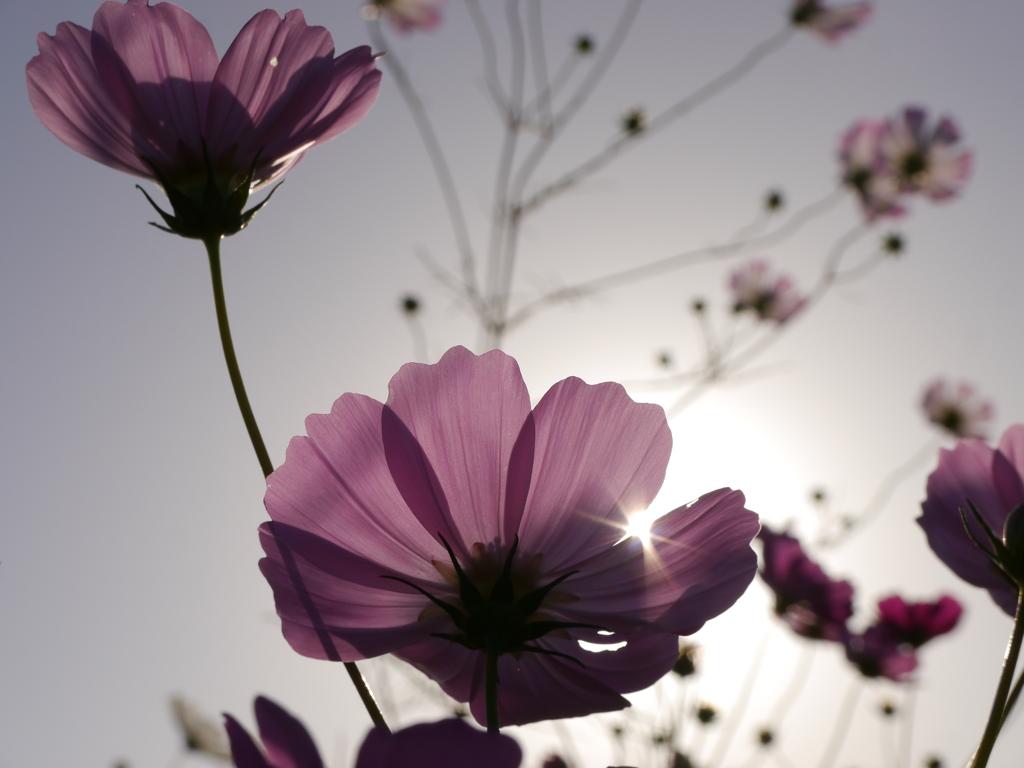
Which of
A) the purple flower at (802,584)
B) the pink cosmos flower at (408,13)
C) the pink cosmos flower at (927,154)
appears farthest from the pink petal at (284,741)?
the pink cosmos flower at (927,154)

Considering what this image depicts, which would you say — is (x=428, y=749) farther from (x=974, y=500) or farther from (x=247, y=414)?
(x=974, y=500)

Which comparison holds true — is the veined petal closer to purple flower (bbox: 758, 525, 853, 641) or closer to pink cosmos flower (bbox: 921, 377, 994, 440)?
purple flower (bbox: 758, 525, 853, 641)

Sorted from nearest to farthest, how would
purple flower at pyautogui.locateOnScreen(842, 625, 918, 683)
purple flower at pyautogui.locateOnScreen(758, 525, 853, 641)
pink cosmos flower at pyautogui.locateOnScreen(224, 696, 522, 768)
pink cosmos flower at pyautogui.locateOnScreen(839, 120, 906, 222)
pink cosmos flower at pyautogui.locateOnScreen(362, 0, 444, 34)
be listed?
pink cosmos flower at pyautogui.locateOnScreen(224, 696, 522, 768)
purple flower at pyautogui.locateOnScreen(758, 525, 853, 641)
purple flower at pyautogui.locateOnScreen(842, 625, 918, 683)
pink cosmos flower at pyautogui.locateOnScreen(362, 0, 444, 34)
pink cosmos flower at pyautogui.locateOnScreen(839, 120, 906, 222)

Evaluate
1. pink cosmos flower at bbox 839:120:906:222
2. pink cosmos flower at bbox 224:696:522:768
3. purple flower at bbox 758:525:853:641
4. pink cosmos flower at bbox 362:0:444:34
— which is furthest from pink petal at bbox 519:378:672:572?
pink cosmos flower at bbox 839:120:906:222

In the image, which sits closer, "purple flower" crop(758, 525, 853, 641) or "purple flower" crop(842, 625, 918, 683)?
"purple flower" crop(758, 525, 853, 641)

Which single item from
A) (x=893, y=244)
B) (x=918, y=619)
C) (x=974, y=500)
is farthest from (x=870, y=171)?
(x=974, y=500)

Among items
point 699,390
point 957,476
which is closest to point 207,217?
point 957,476

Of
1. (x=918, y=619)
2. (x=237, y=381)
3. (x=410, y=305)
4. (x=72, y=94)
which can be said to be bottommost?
(x=918, y=619)

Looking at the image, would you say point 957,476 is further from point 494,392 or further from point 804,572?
point 804,572
